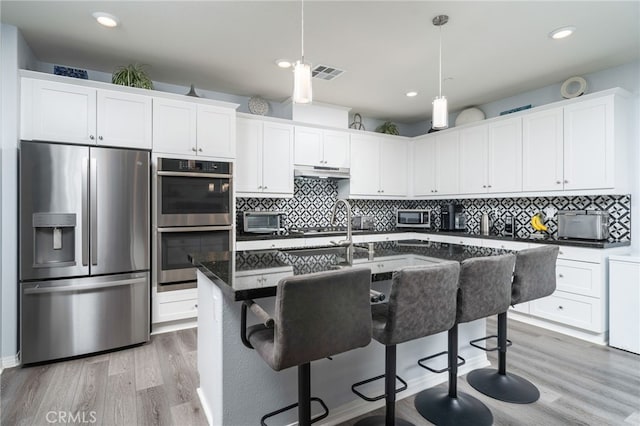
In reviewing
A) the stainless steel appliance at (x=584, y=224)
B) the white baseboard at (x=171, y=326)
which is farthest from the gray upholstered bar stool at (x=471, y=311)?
the white baseboard at (x=171, y=326)

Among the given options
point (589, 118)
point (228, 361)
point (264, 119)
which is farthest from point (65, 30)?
point (589, 118)

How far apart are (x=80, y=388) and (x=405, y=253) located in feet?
8.02

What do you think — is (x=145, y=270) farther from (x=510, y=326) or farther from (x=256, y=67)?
(x=510, y=326)

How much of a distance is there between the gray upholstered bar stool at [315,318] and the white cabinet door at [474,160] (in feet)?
Result: 11.9

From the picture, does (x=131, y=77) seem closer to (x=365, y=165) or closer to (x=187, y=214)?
(x=187, y=214)

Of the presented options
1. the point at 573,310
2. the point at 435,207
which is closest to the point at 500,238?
the point at 573,310

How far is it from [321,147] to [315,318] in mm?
3597

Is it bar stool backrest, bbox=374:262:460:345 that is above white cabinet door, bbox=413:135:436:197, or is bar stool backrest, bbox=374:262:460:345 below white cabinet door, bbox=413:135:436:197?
below

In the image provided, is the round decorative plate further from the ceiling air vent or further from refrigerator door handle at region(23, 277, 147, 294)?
refrigerator door handle at region(23, 277, 147, 294)

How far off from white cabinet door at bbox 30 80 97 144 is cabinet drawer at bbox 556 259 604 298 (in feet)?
15.5

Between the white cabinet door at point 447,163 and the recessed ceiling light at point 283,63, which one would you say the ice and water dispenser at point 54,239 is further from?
the white cabinet door at point 447,163

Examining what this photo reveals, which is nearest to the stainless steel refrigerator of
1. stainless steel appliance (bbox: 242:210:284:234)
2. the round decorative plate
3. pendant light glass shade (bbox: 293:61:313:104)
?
stainless steel appliance (bbox: 242:210:284:234)

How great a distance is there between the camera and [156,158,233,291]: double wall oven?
3.17 metres

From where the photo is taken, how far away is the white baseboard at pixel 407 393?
1.94 m
